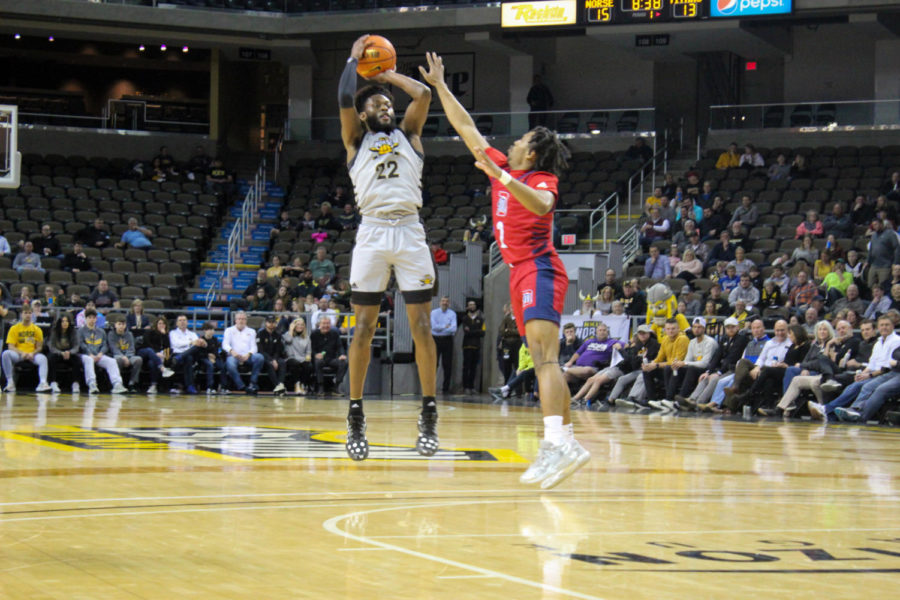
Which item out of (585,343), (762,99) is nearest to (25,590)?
(585,343)

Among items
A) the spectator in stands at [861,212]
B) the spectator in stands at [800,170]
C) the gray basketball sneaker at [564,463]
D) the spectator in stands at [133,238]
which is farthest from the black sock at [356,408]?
the spectator in stands at [133,238]

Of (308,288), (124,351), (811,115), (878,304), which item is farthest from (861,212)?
(124,351)

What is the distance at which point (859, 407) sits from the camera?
1302 cm

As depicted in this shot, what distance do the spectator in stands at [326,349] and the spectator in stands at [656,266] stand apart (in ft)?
17.2

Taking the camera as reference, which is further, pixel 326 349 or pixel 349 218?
pixel 349 218

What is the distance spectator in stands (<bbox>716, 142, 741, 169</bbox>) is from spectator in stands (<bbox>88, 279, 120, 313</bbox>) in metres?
11.6

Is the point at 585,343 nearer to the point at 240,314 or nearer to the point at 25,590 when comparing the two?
the point at 240,314

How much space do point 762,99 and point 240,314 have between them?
591 inches

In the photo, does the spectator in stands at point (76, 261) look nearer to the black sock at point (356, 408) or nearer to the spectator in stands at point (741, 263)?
the spectator in stands at point (741, 263)

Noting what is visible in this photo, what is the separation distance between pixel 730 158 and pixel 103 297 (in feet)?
39.4

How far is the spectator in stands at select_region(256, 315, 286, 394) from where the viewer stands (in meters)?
17.7

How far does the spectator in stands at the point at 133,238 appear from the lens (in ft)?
74.9

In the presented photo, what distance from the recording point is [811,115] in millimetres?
23375

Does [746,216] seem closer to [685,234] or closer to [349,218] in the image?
[685,234]
